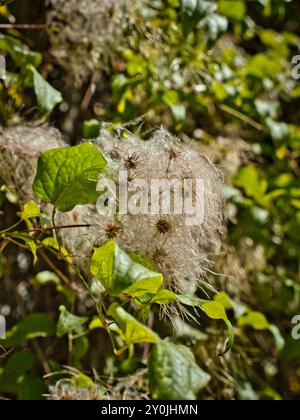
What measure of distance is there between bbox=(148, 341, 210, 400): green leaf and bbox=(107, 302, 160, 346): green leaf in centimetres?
2

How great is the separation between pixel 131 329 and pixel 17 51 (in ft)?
2.39

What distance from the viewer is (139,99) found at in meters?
1.49

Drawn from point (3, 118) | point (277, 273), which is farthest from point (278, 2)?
point (3, 118)

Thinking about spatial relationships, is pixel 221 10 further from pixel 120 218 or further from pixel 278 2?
pixel 120 218

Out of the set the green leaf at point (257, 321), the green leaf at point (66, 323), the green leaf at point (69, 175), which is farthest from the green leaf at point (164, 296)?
the green leaf at point (257, 321)

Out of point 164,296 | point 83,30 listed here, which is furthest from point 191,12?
point 164,296

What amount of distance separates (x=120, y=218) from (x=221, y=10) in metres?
1.02

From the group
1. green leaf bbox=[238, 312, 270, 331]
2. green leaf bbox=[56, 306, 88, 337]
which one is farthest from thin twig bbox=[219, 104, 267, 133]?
green leaf bbox=[56, 306, 88, 337]

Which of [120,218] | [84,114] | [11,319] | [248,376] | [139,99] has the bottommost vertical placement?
[248,376]

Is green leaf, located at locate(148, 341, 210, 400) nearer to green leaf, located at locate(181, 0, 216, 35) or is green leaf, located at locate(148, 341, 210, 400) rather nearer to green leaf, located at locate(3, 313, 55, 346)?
green leaf, located at locate(3, 313, 55, 346)

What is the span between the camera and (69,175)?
786mm

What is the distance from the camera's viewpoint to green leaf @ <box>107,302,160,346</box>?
0.63 m

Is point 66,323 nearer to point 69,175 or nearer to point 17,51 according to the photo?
point 69,175

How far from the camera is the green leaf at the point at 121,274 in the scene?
0.60m
